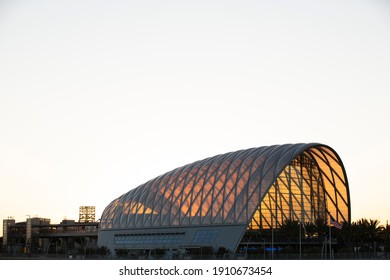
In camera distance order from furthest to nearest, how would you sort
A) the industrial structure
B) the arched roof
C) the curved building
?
the industrial structure < the arched roof < the curved building

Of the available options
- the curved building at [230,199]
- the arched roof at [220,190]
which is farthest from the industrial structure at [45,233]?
the curved building at [230,199]

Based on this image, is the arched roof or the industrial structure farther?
the industrial structure

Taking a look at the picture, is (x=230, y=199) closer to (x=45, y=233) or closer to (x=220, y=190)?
(x=220, y=190)

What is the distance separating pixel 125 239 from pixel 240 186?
28059 millimetres

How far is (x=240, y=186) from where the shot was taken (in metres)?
106

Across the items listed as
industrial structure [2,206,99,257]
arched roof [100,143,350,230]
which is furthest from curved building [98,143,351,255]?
industrial structure [2,206,99,257]

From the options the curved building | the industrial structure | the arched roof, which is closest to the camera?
the curved building

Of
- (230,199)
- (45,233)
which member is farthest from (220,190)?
(45,233)

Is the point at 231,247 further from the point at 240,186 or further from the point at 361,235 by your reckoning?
the point at 361,235

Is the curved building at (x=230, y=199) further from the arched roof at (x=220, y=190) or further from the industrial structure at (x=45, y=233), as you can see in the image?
the industrial structure at (x=45, y=233)

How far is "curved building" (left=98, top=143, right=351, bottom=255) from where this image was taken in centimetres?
10456

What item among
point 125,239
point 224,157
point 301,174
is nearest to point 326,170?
point 301,174

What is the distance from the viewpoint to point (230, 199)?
105812 mm

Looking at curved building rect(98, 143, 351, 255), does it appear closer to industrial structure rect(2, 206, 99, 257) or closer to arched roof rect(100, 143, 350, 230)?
arched roof rect(100, 143, 350, 230)
